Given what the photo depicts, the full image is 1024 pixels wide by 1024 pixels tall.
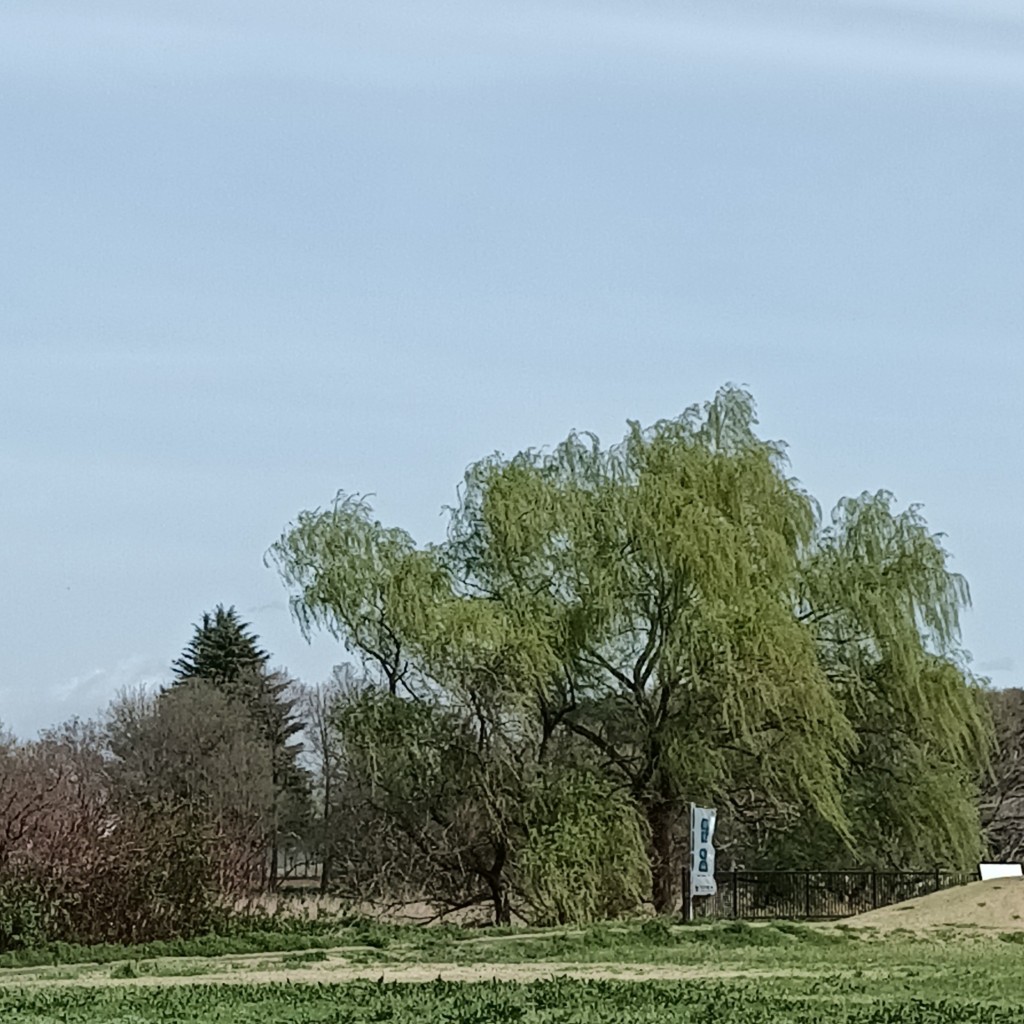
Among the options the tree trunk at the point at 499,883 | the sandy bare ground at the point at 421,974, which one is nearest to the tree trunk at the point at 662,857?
the tree trunk at the point at 499,883

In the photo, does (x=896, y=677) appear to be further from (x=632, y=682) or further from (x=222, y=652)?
(x=222, y=652)

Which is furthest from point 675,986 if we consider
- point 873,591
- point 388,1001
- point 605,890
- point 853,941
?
point 873,591

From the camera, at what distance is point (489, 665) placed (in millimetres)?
31391

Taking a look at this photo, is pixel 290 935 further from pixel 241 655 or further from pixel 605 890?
pixel 241 655

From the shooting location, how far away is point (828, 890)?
1371 inches

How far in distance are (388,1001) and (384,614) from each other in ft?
56.0

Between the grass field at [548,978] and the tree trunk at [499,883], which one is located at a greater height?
the tree trunk at [499,883]

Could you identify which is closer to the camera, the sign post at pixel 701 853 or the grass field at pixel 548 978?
the grass field at pixel 548 978

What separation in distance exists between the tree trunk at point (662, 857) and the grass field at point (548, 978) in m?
8.10

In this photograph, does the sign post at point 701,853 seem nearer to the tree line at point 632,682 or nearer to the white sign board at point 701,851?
the white sign board at point 701,851

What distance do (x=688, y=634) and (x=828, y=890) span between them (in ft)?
22.2

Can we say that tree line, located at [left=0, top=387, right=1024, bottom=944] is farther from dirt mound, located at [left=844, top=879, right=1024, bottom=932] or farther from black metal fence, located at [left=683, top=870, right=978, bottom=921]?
dirt mound, located at [left=844, top=879, right=1024, bottom=932]

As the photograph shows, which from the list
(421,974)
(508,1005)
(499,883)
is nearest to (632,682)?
(499,883)

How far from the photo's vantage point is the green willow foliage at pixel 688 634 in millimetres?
31484
